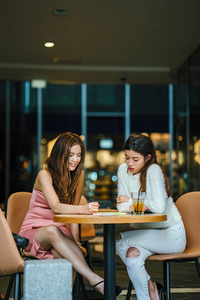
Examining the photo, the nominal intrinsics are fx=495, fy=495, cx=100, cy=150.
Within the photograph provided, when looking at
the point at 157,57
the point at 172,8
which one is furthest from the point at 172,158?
the point at 172,8

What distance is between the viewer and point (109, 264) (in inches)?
116

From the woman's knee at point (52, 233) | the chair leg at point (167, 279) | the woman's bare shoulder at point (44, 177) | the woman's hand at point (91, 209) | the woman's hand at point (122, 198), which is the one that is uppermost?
the woman's bare shoulder at point (44, 177)

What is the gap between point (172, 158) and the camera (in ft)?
39.9

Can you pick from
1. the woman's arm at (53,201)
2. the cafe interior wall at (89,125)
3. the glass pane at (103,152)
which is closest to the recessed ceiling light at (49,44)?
the cafe interior wall at (89,125)

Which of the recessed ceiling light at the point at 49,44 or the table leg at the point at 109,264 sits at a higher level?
the recessed ceiling light at the point at 49,44

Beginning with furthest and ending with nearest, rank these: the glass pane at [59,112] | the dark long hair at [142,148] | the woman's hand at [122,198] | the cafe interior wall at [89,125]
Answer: the glass pane at [59,112] < the cafe interior wall at [89,125] < the dark long hair at [142,148] < the woman's hand at [122,198]

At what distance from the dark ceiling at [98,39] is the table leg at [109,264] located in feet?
13.3

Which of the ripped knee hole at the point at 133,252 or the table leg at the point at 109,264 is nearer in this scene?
the table leg at the point at 109,264

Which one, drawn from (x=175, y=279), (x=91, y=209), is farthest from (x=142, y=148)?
(x=175, y=279)

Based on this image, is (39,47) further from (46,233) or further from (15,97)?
(46,233)

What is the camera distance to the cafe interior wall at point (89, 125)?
12.0 metres

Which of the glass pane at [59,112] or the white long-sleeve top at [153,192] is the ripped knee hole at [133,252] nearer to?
the white long-sleeve top at [153,192]

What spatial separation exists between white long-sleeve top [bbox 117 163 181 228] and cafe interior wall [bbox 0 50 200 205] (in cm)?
834

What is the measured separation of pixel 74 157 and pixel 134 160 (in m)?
0.43
